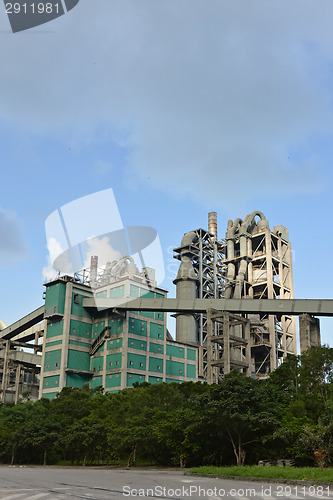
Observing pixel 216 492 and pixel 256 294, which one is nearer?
pixel 216 492

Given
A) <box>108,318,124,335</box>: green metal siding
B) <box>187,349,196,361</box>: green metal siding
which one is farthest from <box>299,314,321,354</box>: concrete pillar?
<box>187,349,196,361</box>: green metal siding

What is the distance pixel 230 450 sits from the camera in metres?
36.1

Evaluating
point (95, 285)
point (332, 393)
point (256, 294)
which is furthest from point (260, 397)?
point (256, 294)

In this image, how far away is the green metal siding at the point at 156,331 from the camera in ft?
303

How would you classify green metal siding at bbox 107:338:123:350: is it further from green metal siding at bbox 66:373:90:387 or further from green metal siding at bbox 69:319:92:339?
green metal siding at bbox 66:373:90:387

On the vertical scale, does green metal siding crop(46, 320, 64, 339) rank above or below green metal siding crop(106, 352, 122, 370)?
above

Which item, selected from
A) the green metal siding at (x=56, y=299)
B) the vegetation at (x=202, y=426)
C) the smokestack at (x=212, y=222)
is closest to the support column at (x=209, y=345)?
the vegetation at (x=202, y=426)

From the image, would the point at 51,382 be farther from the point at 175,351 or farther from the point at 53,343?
the point at 175,351

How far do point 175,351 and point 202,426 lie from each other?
60650 millimetres

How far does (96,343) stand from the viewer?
3457 inches

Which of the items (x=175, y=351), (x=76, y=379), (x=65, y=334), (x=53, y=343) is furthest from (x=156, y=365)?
(x=53, y=343)

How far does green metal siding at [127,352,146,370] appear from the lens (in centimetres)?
8544

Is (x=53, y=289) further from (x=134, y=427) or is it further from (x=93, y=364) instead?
(x=134, y=427)

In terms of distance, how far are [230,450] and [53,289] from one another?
55.7 meters
